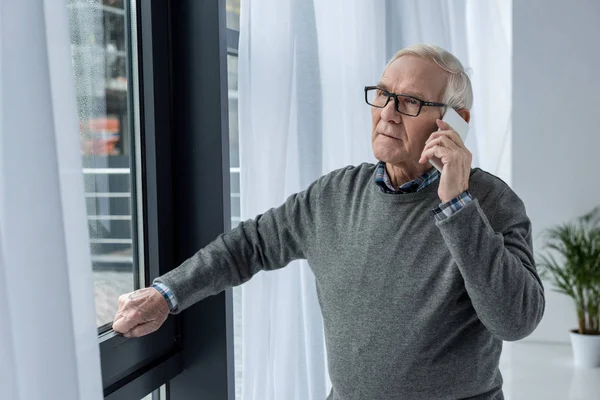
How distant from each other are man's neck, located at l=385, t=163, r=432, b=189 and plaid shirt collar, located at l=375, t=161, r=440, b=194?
15 mm

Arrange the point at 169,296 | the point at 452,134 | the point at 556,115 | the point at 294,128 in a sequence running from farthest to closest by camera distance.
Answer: the point at 556,115 → the point at 294,128 → the point at 169,296 → the point at 452,134

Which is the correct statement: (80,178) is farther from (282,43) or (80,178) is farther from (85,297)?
(282,43)

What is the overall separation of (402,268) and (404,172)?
23 cm

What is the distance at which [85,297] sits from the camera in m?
1.04

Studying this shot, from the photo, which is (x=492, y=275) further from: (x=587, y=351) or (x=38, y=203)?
(x=587, y=351)

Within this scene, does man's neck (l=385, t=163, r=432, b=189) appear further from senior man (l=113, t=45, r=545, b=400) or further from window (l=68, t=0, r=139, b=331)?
window (l=68, t=0, r=139, b=331)

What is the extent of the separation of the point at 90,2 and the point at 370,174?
727 millimetres

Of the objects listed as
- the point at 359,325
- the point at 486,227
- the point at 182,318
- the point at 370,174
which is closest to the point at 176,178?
the point at 182,318

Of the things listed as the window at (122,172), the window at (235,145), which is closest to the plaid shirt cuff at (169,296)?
the window at (122,172)

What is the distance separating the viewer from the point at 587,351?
4355 millimetres

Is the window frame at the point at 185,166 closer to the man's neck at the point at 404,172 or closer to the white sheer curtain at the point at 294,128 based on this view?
the white sheer curtain at the point at 294,128

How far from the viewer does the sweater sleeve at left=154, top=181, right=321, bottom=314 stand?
1.65 metres

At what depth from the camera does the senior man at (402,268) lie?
5.00 feet

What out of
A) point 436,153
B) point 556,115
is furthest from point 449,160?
point 556,115
